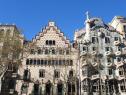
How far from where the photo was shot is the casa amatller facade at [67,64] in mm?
55812

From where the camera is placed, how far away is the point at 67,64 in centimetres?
5866

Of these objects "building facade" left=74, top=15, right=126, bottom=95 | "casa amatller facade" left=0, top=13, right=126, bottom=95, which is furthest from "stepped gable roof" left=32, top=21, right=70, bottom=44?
"building facade" left=74, top=15, right=126, bottom=95

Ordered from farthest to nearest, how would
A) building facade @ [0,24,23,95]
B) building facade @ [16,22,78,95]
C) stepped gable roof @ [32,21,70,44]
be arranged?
stepped gable roof @ [32,21,70,44], building facade @ [16,22,78,95], building facade @ [0,24,23,95]

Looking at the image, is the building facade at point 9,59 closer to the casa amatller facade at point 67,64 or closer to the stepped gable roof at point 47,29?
the casa amatller facade at point 67,64

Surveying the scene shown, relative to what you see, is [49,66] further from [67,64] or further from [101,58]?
[101,58]

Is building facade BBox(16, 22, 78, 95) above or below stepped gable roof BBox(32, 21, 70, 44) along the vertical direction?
below

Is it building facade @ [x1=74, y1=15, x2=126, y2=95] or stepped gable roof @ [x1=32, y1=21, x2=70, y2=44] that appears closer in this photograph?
building facade @ [x1=74, y1=15, x2=126, y2=95]

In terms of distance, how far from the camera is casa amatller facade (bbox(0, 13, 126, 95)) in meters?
55.8

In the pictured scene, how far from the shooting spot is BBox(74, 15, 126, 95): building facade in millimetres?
56156

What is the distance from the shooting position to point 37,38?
203ft

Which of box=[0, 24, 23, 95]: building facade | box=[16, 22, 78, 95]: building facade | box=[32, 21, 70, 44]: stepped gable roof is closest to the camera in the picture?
box=[0, 24, 23, 95]: building facade

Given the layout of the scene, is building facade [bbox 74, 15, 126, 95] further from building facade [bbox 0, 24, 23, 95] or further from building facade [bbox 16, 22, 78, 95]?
building facade [bbox 0, 24, 23, 95]

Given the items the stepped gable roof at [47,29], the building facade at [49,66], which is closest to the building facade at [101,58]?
the building facade at [49,66]

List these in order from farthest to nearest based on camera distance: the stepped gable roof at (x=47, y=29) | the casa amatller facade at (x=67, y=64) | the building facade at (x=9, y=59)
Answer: the stepped gable roof at (x=47, y=29) → the casa amatller facade at (x=67, y=64) → the building facade at (x=9, y=59)
